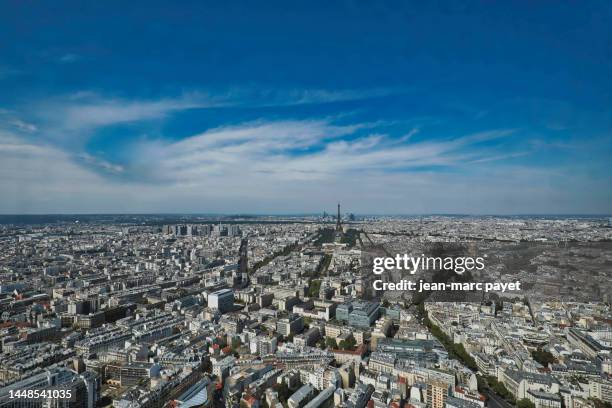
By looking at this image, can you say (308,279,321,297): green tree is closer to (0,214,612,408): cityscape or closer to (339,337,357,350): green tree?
(0,214,612,408): cityscape

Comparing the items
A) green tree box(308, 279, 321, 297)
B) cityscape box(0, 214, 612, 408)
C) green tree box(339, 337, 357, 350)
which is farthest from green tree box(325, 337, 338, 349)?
green tree box(308, 279, 321, 297)

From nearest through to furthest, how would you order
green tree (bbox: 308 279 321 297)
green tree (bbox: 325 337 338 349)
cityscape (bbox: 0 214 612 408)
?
cityscape (bbox: 0 214 612 408), green tree (bbox: 325 337 338 349), green tree (bbox: 308 279 321 297)

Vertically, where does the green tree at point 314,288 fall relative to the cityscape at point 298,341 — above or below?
below

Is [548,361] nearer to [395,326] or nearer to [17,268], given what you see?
[395,326]

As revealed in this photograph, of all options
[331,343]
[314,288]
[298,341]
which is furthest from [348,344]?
[314,288]

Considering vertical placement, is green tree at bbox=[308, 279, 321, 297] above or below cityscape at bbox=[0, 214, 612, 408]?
below

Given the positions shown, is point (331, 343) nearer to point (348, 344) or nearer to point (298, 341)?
point (348, 344)

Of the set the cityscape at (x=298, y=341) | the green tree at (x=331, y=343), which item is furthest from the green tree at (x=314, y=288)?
the green tree at (x=331, y=343)

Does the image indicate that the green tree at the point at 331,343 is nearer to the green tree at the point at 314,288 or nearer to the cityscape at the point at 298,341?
the cityscape at the point at 298,341
